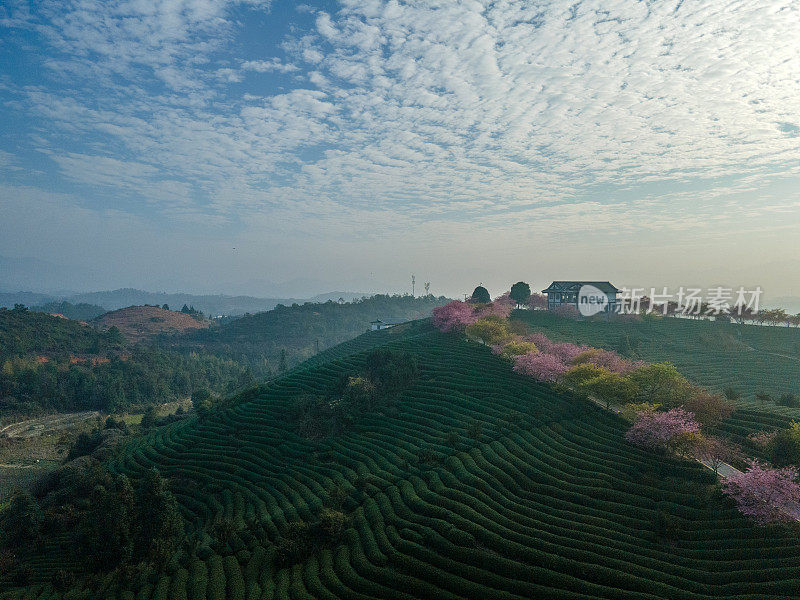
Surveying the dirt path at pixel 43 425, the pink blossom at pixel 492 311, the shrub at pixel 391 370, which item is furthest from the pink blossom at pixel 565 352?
the dirt path at pixel 43 425

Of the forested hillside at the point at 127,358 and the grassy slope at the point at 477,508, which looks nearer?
the grassy slope at the point at 477,508

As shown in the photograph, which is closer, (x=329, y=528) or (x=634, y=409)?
(x=329, y=528)

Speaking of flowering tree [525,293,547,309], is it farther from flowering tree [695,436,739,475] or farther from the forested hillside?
the forested hillside

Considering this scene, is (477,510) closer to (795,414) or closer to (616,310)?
(795,414)

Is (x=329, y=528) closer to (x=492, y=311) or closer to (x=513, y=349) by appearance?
(x=513, y=349)

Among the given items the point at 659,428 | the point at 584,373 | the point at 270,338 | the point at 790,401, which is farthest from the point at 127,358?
the point at 790,401

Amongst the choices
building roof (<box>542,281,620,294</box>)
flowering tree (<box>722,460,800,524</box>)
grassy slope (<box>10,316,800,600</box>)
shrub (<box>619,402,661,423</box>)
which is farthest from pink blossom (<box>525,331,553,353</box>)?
building roof (<box>542,281,620,294</box>)

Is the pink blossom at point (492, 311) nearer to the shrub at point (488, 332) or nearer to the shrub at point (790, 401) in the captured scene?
the shrub at point (488, 332)
